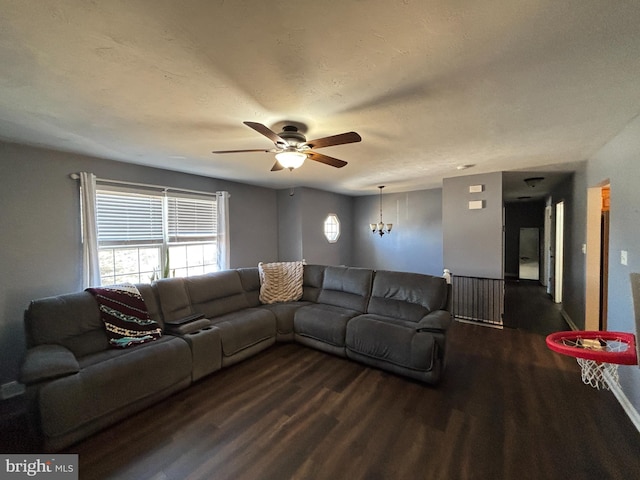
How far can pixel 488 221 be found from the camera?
14.1 feet

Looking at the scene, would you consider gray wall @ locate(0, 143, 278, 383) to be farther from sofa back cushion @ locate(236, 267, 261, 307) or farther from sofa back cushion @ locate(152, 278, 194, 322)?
sofa back cushion @ locate(236, 267, 261, 307)

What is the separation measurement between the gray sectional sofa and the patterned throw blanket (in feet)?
0.24

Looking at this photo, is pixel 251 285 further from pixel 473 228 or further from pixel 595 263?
pixel 595 263

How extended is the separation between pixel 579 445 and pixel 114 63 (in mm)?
3820

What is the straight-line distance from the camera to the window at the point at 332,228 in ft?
21.3

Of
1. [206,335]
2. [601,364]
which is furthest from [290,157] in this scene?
[601,364]

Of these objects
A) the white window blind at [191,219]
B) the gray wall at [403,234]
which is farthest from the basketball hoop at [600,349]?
the white window blind at [191,219]

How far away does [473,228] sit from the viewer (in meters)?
4.46

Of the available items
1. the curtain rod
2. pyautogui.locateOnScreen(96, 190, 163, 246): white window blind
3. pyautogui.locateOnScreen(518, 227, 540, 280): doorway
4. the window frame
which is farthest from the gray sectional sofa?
pyautogui.locateOnScreen(518, 227, 540, 280): doorway

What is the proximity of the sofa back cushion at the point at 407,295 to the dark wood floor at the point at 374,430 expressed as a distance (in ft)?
2.34

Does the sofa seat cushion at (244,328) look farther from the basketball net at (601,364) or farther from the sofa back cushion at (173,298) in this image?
the basketball net at (601,364)

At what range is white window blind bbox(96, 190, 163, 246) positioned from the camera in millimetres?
3244

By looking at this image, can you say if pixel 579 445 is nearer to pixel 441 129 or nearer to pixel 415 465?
pixel 415 465

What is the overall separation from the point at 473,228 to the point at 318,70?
4073 mm
